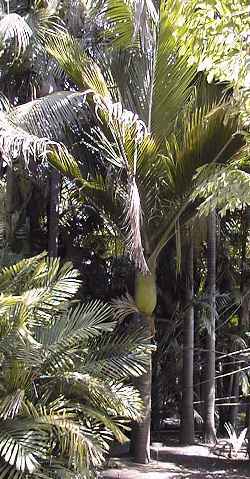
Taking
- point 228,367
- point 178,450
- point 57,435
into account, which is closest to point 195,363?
point 228,367

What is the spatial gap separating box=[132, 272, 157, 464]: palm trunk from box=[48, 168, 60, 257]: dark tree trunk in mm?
2059

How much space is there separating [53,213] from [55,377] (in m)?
4.09

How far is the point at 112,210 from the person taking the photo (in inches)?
307

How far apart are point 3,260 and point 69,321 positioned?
157 centimetres

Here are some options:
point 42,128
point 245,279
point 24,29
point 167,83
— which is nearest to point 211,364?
point 245,279

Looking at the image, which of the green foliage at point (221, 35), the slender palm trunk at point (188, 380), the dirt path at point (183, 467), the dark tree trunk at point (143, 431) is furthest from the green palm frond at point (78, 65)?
the dirt path at point (183, 467)

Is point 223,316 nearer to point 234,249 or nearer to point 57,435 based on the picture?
point 234,249

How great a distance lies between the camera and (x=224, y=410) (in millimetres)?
12336

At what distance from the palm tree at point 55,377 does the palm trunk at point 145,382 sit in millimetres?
947

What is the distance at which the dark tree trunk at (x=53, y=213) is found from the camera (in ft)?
30.6

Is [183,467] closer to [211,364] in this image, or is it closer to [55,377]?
[211,364]

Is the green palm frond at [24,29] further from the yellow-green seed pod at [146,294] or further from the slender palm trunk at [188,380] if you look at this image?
the slender palm trunk at [188,380]

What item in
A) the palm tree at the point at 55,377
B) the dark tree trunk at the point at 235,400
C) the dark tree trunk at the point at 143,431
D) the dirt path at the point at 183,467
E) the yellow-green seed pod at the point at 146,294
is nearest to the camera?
the palm tree at the point at 55,377

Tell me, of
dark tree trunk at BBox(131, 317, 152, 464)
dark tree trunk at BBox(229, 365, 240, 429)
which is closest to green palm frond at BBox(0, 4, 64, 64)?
dark tree trunk at BBox(131, 317, 152, 464)
